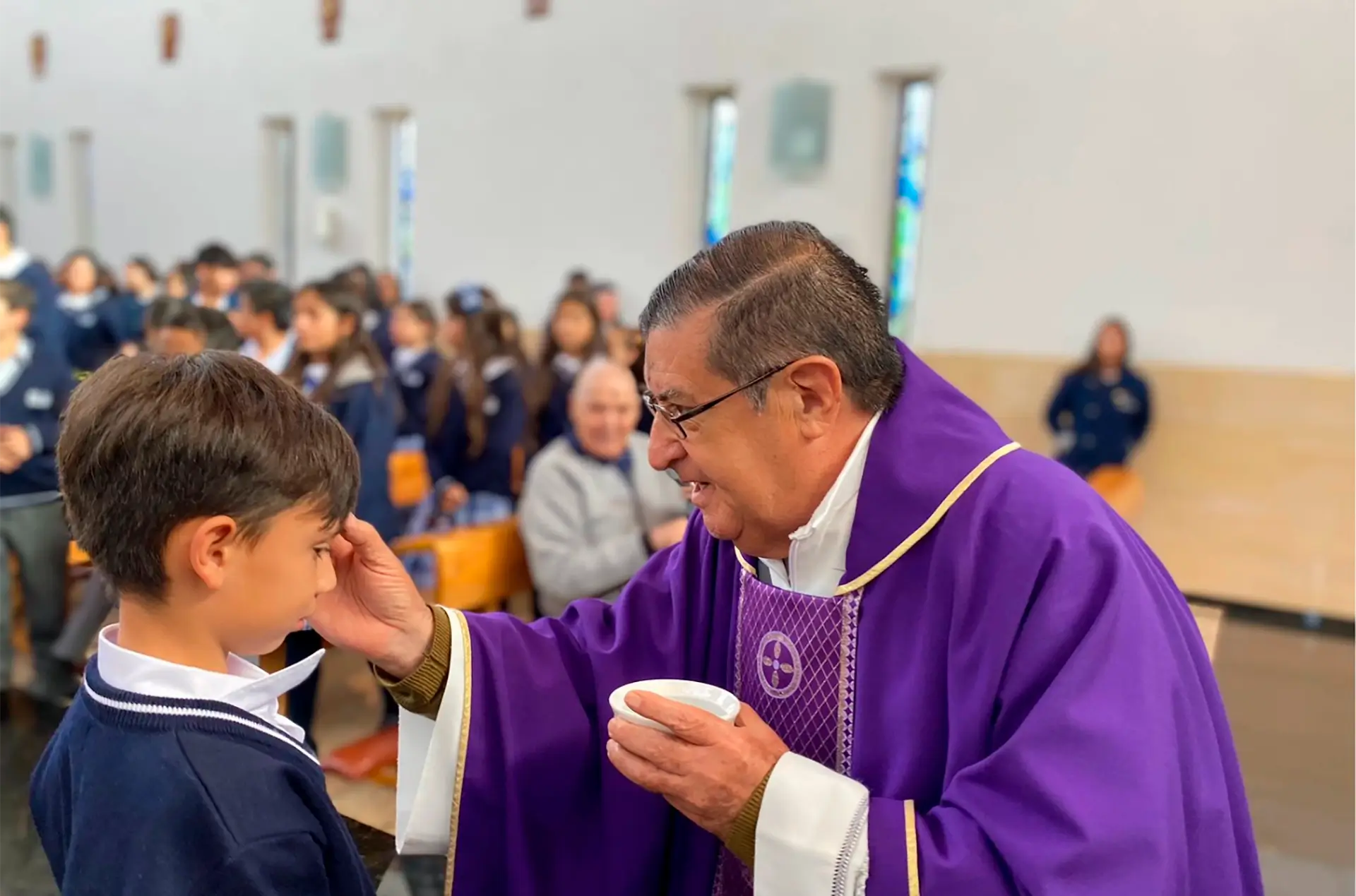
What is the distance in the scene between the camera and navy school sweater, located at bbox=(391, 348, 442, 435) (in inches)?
227

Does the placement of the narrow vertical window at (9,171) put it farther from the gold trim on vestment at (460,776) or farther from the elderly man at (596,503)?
the gold trim on vestment at (460,776)

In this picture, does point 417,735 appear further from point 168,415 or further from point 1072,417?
point 1072,417

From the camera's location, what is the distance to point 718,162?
9422 millimetres

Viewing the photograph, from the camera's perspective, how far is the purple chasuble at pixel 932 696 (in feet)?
4.41

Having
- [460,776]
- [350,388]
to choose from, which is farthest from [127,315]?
[460,776]

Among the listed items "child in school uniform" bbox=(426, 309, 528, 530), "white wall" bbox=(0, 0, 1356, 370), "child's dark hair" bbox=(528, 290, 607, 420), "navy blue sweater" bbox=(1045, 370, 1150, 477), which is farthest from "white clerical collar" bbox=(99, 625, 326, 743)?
"white wall" bbox=(0, 0, 1356, 370)

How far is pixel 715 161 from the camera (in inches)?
371

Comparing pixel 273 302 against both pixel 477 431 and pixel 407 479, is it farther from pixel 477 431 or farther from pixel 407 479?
pixel 477 431

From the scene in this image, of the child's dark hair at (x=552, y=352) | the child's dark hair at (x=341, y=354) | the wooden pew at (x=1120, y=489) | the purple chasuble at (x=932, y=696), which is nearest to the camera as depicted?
the purple chasuble at (x=932, y=696)

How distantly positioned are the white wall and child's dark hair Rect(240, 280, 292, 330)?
4.88 meters

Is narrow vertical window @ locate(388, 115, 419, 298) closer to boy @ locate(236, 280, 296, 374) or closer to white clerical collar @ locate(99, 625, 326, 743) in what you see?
boy @ locate(236, 280, 296, 374)

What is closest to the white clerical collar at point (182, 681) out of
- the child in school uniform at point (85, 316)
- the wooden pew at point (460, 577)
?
the wooden pew at point (460, 577)

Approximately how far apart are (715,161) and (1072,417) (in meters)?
3.77

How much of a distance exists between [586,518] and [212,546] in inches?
100
